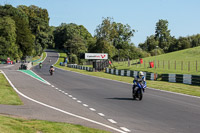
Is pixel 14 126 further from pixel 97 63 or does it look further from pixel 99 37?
pixel 99 37

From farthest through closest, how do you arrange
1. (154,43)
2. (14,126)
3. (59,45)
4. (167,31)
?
(59,45) < (167,31) < (154,43) < (14,126)

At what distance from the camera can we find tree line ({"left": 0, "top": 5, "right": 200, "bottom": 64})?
107 metres

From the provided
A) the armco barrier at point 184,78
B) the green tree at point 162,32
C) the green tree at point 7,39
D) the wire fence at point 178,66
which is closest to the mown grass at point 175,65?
the wire fence at point 178,66

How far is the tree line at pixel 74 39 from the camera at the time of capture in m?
107

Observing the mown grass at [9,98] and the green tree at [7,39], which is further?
the green tree at [7,39]

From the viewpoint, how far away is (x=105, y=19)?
4963 inches

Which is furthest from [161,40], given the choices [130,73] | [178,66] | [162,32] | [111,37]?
[130,73]

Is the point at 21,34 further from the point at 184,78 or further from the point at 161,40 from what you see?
the point at 184,78

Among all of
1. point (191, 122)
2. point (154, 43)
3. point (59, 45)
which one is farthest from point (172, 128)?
point (59, 45)

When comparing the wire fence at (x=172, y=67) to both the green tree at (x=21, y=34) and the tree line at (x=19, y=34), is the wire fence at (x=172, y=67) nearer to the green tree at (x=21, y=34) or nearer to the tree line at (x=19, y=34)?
the tree line at (x=19, y=34)

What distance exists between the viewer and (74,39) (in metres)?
151

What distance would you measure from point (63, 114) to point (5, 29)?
98550mm

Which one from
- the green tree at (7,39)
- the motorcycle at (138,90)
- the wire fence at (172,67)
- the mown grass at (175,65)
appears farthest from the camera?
the green tree at (7,39)

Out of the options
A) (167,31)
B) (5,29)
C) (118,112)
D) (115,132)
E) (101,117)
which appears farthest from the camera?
(167,31)
